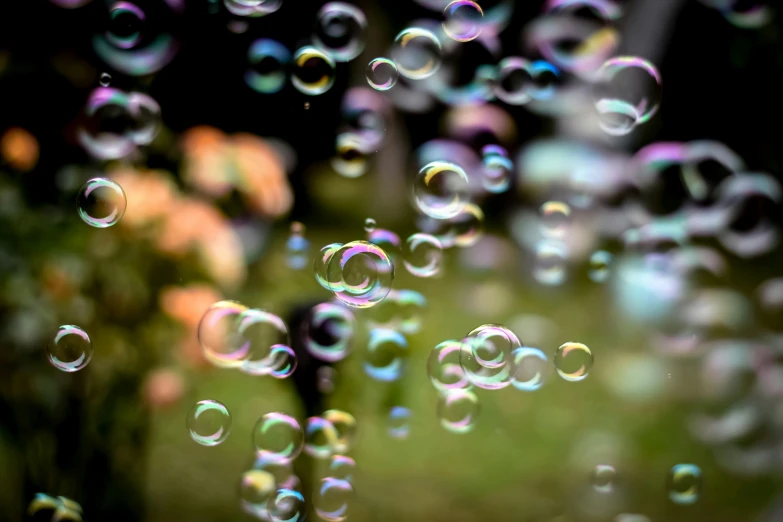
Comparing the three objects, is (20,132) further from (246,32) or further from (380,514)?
(380,514)

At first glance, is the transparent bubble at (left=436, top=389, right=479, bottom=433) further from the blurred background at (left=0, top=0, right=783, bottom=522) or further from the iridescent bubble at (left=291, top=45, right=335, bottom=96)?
the iridescent bubble at (left=291, top=45, right=335, bottom=96)

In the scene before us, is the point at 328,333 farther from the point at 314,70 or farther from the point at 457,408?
the point at 314,70

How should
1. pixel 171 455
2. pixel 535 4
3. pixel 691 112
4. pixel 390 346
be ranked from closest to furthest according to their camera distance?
pixel 390 346 < pixel 171 455 < pixel 535 4 < pixel 691 112

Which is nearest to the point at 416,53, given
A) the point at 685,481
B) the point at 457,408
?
the point at 457,408

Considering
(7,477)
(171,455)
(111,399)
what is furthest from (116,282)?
(171,455)

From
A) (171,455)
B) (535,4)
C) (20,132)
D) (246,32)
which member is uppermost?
(535,4)

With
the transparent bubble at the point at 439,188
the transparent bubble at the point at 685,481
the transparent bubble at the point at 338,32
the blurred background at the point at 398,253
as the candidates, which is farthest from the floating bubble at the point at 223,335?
the transparent bubble at the point at 685,481
